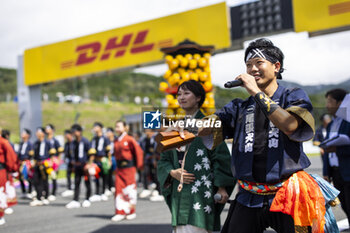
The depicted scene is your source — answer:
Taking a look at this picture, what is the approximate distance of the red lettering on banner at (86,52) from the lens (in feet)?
46.8

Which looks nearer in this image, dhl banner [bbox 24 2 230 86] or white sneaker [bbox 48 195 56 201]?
white sneaker [bbox 48 195 56 201]

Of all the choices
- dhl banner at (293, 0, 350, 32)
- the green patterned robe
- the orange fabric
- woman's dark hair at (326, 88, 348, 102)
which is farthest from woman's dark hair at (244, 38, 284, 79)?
dhl banner at (293, 0, 350, 32)

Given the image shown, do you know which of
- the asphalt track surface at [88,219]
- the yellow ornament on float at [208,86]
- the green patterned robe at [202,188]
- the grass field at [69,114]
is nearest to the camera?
the green patterned robe at [202,188]

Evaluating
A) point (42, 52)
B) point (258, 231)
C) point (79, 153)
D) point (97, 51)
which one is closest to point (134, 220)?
point (79, 153)

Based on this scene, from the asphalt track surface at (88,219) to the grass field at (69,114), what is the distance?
30.5m

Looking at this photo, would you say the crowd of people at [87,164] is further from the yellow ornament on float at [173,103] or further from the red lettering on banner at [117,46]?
the red lettering on banner at [117,46]

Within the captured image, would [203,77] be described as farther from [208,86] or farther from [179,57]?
Answer: [179,57]

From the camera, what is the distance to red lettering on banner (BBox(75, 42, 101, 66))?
14.2 metres

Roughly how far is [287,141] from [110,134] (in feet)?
31.4

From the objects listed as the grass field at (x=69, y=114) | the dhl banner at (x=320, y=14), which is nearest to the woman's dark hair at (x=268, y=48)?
the dhl banner at (x=320, y=14)

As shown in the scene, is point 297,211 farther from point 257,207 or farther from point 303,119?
point 303,119

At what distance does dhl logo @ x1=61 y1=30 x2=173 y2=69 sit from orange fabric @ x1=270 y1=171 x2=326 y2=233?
34.3 feet

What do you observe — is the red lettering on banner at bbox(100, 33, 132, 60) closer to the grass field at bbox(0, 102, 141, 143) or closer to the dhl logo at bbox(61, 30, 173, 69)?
the dhl logo at bbox(61, 30, 173, 69)

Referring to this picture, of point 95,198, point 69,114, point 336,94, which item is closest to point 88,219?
point 95,198
